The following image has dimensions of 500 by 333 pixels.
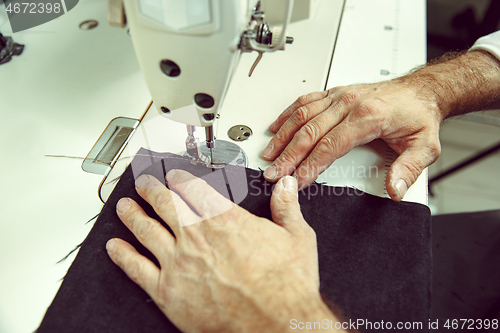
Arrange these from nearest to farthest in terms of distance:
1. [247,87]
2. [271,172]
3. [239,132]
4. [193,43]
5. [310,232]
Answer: [193,43] < [310,232] < [271,172] < [239,132] < [247,87]

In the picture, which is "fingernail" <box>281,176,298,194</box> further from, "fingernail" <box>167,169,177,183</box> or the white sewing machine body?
"fingernail" <box>167,169,177,183</box>

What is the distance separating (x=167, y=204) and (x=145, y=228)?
0.20 feet

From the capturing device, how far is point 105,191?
0.74m

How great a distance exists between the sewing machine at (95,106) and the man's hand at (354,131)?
5cm

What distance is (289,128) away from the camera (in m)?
0.82

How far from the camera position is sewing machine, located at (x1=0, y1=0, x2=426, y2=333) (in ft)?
2.18

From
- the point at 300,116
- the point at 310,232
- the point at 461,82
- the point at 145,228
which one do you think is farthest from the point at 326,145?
the point at 461,82

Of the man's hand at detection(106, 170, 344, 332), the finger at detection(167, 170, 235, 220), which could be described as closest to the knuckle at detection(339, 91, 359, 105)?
the man's hand at detection(106, 170, 344, 332)

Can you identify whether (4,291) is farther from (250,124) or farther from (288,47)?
(288,47)

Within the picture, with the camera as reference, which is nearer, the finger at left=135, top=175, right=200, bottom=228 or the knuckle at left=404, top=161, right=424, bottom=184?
the finger at left=135, top=175, right=200, bottom=228

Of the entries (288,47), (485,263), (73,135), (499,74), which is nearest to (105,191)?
(73,135)

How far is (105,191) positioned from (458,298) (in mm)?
1210

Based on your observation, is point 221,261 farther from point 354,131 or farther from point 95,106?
point 95,106

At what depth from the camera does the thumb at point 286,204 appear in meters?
0.65
